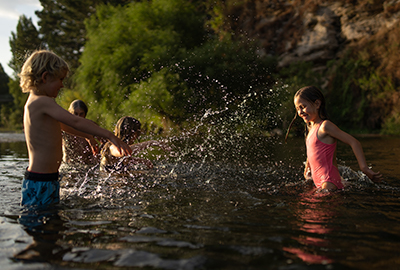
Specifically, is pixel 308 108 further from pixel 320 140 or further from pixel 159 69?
pixel 159 69

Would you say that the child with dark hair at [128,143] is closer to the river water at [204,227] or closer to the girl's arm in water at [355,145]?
the river water at [204,227]

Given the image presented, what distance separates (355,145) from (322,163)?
0.54m

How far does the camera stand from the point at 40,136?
3.46 meters

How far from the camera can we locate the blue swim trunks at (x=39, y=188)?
3459 mm

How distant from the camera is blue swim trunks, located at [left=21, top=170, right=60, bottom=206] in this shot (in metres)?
3.46

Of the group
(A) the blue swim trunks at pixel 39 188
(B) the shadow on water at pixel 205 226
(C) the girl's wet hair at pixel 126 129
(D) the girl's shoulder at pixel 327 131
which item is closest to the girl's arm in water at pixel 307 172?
(B) the shadow on water at pixel 205 226

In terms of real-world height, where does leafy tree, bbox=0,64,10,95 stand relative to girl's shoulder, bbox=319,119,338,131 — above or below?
above

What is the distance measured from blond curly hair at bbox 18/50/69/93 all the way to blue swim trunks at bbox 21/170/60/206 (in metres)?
0.88

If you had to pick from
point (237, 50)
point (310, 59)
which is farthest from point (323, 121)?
point (310, 59)

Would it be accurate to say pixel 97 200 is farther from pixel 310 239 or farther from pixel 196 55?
pixel 196 55

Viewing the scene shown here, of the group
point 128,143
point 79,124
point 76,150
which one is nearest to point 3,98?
point 76,150

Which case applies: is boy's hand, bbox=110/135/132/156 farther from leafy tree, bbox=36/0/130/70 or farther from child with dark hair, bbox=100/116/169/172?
leafy tree, bbox=36/0/130/70

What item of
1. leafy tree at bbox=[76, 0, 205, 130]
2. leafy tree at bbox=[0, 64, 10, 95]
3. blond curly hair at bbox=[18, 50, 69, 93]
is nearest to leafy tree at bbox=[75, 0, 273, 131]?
leafy tree at bbox=[76, 0, 205, 130]

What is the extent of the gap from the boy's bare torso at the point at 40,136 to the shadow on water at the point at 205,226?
0.48 metres
